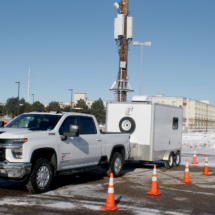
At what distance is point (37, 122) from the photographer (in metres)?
9.24

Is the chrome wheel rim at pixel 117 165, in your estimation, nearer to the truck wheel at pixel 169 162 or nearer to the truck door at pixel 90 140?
the truck door at pixel 90 140

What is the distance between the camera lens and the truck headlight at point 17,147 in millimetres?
7762

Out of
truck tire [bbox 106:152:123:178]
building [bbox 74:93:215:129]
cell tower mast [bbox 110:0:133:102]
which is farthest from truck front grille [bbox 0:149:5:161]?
building [bbox 74:93:215:129]

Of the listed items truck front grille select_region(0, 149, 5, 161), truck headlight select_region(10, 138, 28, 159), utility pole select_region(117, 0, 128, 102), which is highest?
utility pole select_region(117, 0, 128, 102)

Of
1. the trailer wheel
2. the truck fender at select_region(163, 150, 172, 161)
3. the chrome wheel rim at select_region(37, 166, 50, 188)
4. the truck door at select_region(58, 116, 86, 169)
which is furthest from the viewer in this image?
the truck fender at select_region(163, 150, 172, 161)

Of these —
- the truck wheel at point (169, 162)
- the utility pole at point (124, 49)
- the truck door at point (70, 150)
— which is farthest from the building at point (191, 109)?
the truck door at point (70, 150)

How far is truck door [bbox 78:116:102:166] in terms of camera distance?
980 cm

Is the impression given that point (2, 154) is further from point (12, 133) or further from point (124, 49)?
point (124, 49)

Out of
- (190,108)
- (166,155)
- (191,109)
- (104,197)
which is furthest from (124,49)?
(190,108)

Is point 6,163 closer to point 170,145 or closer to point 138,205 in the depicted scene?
point 138,205

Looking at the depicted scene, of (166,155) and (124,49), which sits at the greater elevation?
(124,49)

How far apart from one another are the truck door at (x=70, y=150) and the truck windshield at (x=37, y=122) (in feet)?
0.98

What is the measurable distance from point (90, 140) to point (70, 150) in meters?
1.01

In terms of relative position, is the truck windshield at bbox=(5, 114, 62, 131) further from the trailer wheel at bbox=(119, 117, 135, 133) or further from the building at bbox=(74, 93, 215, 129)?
the building at bbox=(74, 93, 215, 129)
